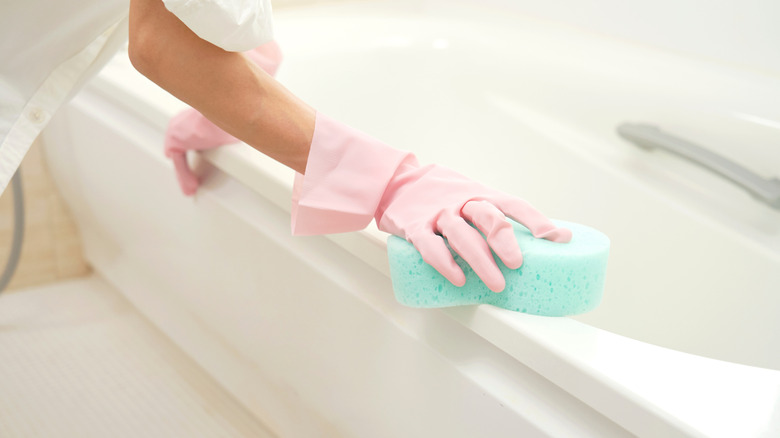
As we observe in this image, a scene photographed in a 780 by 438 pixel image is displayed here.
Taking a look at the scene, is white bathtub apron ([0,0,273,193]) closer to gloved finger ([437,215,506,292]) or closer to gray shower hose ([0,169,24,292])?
gloved finger ([437,215,506,292])

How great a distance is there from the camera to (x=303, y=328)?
845 millimetres

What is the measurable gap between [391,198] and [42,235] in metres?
1.07

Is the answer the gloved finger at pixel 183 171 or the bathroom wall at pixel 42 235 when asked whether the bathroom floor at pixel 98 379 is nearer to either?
the bathroom wall at pixel 42 235

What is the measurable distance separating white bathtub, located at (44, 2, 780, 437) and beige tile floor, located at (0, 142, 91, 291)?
0.17 ft

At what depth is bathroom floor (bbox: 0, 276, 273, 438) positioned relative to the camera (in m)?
1.07

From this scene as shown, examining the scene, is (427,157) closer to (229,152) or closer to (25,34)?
(229,152)

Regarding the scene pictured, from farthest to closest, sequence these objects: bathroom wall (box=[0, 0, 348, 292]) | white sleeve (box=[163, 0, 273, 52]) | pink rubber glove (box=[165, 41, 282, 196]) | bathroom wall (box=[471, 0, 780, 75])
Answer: bathroom wall (box=[0, 0, 348, 292]) < bathroom wall (box=[471, 0, 780, 75]) < pink rubber glove (box=[165, 41, 282, 196]) < white sleeve (box=[163, 0, 273, 52])

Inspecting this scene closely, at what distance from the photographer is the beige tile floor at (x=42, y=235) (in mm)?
1423

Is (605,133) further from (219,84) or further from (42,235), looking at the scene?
(42,235)

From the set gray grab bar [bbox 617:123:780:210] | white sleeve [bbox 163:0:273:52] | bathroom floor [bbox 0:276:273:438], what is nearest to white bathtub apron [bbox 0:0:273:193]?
white sleeve [bbox 163:0:273:52]

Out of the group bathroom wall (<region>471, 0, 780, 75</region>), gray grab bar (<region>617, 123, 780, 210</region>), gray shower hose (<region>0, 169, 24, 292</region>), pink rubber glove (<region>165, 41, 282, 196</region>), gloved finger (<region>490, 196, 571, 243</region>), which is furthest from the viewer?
gray shower hose (<region>0, 169, 24, 292</region>)

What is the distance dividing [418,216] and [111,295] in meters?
0.99

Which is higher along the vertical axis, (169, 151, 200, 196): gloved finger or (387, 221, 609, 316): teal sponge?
(387, 221, 609, 316): teal sponge

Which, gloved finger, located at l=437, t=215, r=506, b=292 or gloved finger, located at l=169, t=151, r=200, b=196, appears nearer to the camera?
gloved finger, located at l=437, t=215, r=506, b=292
